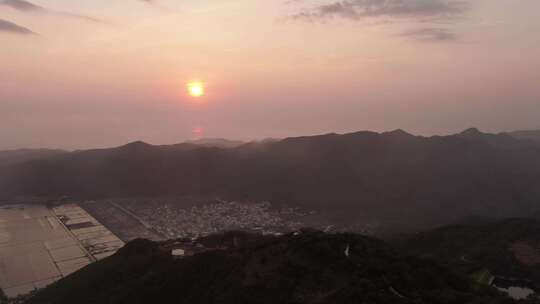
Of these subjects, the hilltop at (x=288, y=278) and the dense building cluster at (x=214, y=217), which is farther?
→ the dense building cluster at (x=214, y=217)

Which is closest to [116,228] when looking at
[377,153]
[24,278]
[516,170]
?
[24,278]

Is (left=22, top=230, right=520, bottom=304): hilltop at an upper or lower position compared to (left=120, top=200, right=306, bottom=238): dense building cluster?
upper

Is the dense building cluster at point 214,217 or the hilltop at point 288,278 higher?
the hilltop at point 288,278

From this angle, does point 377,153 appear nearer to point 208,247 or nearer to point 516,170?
point 516,170

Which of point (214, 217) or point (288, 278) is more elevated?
point (288, 278)

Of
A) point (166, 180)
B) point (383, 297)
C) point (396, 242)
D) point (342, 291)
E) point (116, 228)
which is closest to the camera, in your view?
point (383, 297)

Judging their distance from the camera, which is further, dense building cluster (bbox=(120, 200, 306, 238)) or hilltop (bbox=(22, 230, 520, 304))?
dense building cluster (bbox=(120, 200, 306, 238))

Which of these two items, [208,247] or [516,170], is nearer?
[208,247]

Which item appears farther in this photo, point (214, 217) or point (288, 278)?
point (214, 217)
